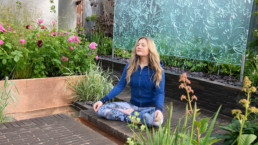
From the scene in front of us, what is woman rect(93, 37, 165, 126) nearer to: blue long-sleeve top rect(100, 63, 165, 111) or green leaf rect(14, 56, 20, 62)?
blue long-sleeve top rect(100, 63, 165, 111)

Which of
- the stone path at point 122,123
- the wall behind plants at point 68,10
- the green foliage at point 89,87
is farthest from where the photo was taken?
the wall behind plants at point 68,10

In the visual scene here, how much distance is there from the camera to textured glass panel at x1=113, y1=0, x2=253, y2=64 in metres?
4.12

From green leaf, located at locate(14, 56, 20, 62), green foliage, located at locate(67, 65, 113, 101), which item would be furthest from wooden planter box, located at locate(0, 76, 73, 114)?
green leaf, located at locate(14, 56, 20, 62)

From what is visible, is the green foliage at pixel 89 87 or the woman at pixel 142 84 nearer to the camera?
the woman at pixel 142 84

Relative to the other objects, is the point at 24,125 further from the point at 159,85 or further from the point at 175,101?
the point at 175,101

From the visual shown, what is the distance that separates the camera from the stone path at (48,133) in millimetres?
2290

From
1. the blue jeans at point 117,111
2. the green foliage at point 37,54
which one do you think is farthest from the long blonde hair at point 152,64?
the green foliage at point 37,54

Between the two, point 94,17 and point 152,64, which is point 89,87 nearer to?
point 152,64

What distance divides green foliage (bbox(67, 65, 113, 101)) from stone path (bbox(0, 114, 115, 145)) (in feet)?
4.27

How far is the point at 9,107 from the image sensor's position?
3510 mm

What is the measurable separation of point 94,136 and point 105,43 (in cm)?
602

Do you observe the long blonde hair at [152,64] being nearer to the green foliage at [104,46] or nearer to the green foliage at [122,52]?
the green foliage at [122,52]

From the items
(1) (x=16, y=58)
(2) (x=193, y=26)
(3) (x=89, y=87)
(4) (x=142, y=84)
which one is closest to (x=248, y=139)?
(4) (x=142, y=84)

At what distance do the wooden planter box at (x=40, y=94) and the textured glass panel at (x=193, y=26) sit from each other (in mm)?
2453
